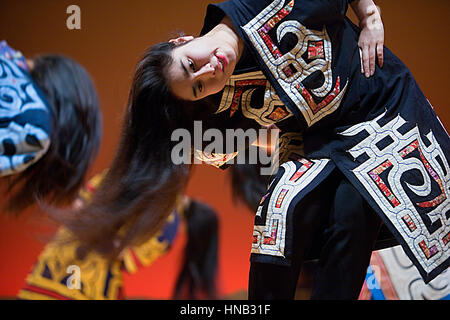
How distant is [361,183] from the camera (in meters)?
1.00

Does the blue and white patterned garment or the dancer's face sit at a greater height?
the dancer's face

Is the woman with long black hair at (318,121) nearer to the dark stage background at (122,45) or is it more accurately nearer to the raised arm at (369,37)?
the raised arm at (369,37)

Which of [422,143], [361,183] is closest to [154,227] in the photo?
[361,183]

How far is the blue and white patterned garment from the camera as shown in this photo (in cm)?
116

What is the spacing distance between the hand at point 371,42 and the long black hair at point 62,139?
2.12 feet

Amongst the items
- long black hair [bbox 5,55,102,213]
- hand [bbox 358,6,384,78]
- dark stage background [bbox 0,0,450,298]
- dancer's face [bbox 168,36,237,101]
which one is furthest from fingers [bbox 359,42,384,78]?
long black hair [bbox 5,55,102,213]

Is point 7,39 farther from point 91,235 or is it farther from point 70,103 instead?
point 91,235

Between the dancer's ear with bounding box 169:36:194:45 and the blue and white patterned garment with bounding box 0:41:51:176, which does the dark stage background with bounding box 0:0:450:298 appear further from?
the dancer's ear with bounding box 169:36:194:45

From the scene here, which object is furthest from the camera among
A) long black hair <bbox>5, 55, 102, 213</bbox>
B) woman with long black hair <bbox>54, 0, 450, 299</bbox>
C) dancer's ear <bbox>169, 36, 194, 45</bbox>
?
long black hair <bbox>5, 55, 102, 213</bbox>

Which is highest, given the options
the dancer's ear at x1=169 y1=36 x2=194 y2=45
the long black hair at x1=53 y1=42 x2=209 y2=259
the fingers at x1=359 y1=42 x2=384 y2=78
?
the dancer's ear at x1=169 y1=36 x2=194 y2=45

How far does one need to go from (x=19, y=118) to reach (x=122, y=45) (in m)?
0.37

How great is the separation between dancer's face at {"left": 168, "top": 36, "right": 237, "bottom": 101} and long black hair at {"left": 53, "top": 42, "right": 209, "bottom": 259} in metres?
0.03

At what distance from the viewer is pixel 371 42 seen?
1.08 metres

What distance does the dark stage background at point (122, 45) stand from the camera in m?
1.37
